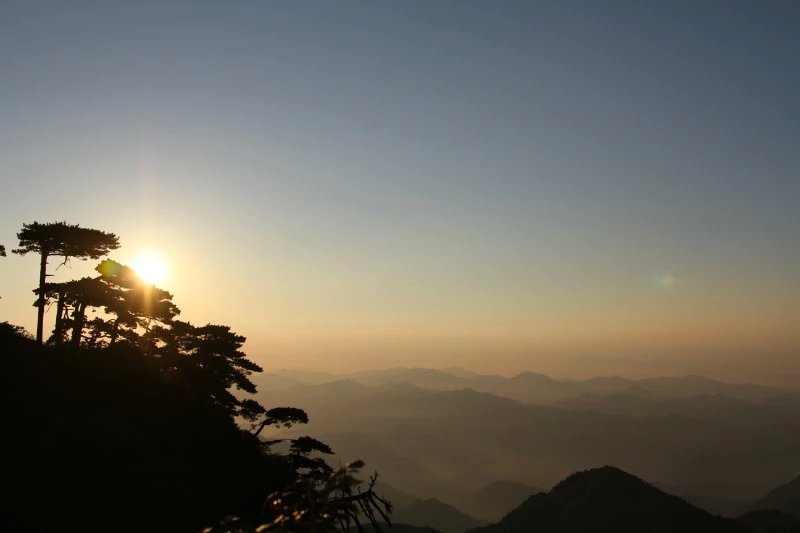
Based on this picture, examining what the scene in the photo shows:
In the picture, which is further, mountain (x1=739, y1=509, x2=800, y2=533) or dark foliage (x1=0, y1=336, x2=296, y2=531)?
mountain (x1=739, y1=509, x2=800, y2=533)

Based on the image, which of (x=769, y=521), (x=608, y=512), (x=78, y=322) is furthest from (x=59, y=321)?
(x=769, y=521)

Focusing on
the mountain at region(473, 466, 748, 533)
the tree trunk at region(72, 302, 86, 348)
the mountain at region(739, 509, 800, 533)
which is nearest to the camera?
the tree trunk at region(72, 302, 86, 348)

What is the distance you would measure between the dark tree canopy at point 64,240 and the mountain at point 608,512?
133852mm

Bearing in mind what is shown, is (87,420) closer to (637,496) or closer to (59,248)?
(59,248)

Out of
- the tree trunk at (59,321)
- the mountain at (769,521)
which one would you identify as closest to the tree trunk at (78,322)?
the tree trunk at (59,321)

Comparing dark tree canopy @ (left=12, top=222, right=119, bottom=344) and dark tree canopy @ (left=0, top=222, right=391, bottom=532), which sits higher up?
dark tree canopy @ (left=12, top=222, right=119, bottom=344)

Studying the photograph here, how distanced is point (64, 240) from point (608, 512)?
470 feet

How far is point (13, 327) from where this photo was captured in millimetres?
30531

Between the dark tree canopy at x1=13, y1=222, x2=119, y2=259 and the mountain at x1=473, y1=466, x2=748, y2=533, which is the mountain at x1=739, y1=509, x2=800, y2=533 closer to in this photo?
the mountain at x1=473, y1=466, x2=748, y2=533

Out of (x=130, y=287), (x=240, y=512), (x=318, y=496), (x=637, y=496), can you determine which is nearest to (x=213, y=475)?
(x=240, y=512)

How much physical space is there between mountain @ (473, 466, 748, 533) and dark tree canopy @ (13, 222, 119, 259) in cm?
13385

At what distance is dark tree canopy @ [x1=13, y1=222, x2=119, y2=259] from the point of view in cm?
3872

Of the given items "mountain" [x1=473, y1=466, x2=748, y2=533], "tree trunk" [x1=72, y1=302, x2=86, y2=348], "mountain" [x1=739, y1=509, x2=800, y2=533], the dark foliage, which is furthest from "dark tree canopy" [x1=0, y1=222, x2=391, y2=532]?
"mountain" [x1=739, y1=509, x2=800, y2=533]

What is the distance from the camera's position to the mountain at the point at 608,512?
126812 mm
